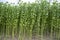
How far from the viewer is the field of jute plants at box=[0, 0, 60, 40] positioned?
3.45 meters

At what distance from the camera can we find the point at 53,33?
11.8 feet

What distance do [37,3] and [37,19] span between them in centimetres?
40

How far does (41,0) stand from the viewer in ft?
11.4

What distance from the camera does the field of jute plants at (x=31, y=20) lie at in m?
3.45

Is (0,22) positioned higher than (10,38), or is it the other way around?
(0,22)

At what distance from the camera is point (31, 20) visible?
3.51 meters

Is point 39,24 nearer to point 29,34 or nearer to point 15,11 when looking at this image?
point 29,34

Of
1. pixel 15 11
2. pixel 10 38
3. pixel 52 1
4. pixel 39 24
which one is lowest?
pixel 10 38

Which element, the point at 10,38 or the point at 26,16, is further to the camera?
the point at 10,38

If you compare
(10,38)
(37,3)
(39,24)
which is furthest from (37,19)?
(10,38)

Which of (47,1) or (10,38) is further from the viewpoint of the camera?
(10,38)

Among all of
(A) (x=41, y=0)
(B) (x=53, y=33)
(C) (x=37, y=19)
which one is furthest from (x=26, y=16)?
(B) (x=53, y=33)

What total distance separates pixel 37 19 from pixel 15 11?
0.59 metres

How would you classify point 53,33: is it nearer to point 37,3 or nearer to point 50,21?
point 50,21
